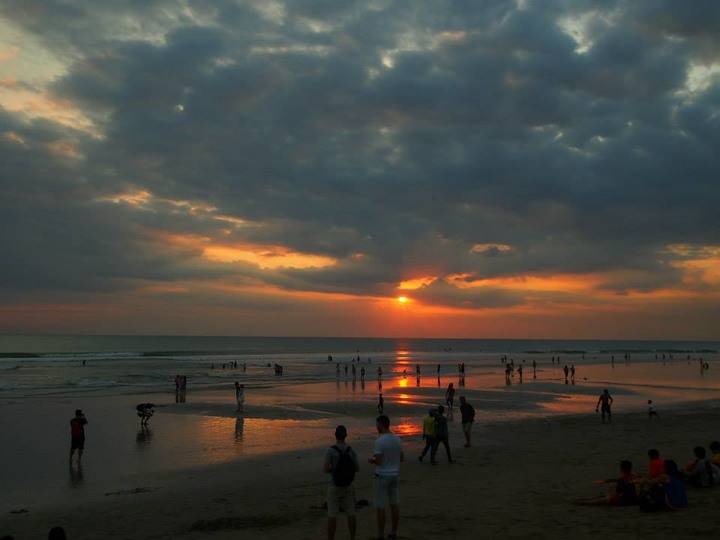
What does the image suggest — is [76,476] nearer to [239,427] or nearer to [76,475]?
[76,475]

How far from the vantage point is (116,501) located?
13.5 metres

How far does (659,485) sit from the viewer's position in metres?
11.0

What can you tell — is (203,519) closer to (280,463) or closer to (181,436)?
(280,463)

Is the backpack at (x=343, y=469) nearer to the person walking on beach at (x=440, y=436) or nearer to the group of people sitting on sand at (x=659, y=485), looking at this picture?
the group of people sitting on sand at (x=659, y=485)

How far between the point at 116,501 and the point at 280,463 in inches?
201

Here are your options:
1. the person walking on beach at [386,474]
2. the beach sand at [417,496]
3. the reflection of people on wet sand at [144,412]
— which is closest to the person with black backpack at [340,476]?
the person walking on beach at [386,474]

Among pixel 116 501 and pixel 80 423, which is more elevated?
pixel 80 423

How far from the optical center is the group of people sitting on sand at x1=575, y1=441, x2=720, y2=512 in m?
11.0

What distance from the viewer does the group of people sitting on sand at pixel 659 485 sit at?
11.0 meters

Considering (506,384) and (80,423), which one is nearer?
(80,423)

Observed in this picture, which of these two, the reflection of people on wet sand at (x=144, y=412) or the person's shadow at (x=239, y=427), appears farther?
the reflection of people on wet sand at (x=144, y=412)

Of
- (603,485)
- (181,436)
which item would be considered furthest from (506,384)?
(603,485)

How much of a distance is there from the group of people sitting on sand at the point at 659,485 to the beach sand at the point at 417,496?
284 millimetres

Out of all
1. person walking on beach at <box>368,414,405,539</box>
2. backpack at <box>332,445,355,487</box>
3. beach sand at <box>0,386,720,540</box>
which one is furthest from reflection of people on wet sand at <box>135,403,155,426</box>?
backpack at <box>332,445,355,487</box>
